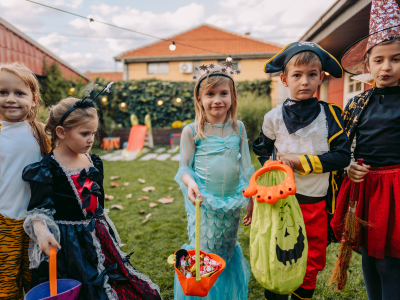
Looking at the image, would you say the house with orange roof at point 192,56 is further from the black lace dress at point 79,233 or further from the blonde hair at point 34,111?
the black lace dress at point 79,233

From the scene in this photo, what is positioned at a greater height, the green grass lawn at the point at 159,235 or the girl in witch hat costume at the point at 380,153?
the girl in witch hat costume at the point at 380,153

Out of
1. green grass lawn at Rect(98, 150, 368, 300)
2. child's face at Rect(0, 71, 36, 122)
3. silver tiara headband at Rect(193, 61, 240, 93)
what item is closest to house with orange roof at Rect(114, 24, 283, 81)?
green grass lawn at Rect(98, 150, 368, 300)

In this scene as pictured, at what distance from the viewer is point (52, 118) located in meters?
1.71

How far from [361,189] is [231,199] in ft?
2.79

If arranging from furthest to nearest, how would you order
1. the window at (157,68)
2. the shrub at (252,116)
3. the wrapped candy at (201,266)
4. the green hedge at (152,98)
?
the window at (157,68) < the green hedge at (152,98) < the shrub at (252,116) < the wrapped candy at (201,266)

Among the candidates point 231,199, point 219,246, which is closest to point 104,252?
point 219,246

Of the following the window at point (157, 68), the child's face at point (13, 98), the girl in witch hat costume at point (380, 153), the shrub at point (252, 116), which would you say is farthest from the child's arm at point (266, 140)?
the window at point (157, 68)

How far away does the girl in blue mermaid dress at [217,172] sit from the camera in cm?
186

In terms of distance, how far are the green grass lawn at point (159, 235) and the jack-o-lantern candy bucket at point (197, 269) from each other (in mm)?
957

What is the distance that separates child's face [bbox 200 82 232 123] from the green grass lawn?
162cm

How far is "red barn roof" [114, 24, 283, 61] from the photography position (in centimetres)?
1816

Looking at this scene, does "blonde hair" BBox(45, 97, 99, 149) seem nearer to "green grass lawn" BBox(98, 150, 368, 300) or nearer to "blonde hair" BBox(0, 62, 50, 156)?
"blonde hair" BBox(0, 62, 50, 156)

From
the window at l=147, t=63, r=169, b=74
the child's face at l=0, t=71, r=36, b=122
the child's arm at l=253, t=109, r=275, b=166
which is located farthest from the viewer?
the window at l=147, t=63, r=169, b=74

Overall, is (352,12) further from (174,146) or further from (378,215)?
(174,146)
